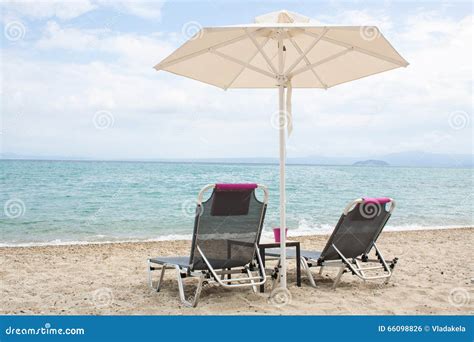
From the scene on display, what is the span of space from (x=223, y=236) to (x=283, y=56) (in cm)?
167

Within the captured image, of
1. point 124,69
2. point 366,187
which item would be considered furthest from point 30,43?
point 366,187

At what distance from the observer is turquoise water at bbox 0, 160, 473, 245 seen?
1691 centimetres

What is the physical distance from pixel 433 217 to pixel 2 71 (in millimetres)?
32982

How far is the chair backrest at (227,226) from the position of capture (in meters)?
4.86

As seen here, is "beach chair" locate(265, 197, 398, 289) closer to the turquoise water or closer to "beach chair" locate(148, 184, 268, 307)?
"beach chair" locate(148, 184, 268, 307)

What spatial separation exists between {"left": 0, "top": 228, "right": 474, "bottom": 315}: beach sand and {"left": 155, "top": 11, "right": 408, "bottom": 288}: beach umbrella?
0.54 meters

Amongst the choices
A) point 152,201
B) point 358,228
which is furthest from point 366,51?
point 152,201

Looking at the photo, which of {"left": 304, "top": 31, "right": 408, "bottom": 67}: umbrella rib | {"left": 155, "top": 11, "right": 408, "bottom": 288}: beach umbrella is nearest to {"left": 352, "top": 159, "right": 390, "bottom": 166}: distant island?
{"left": 155, "top": 11, "right": 408, "bottom": 288}: beach umbrella

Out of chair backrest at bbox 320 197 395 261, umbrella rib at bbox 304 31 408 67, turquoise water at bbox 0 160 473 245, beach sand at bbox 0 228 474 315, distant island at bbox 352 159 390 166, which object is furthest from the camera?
distant island at bbox 352 159 390 166

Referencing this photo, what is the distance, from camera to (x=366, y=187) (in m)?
39.9

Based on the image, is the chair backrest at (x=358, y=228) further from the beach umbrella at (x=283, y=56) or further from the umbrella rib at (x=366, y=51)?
the umbrella rib at (x=366, y=51)

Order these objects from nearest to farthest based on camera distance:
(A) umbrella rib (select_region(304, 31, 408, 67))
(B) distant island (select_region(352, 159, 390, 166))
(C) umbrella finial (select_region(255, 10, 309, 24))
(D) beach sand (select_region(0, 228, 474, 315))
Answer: (D) beach sand (select_region(0, 228, 474, 315))
(C) umbrella finial (select_region(255, 10, 309, 24))
(A) umbrella rib (select_region(304, 31, 408, 67))
(B) distant island (select_region(352, 159, 390, 166))

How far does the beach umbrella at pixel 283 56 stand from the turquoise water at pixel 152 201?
8.58 meters
